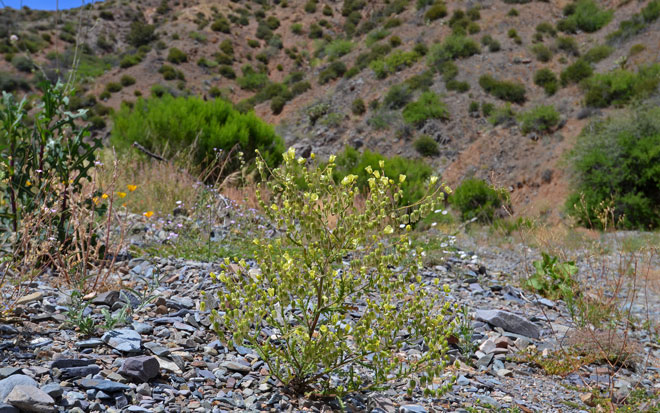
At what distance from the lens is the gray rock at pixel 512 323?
134 inches

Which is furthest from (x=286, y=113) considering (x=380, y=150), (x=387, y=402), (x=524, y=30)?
(x=387, y=402)

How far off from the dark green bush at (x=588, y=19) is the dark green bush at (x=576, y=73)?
5700 millimetres

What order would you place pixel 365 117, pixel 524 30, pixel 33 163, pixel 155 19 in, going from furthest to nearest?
pixel 155 19, pixel 524 30, pixel 365 117, pixel 33 163

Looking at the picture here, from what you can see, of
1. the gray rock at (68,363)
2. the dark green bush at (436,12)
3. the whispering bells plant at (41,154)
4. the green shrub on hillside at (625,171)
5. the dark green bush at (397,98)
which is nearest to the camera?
the gray rock at (68,363)

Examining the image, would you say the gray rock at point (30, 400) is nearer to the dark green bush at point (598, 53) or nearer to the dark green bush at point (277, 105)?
the dark green bush at point (598, 53)

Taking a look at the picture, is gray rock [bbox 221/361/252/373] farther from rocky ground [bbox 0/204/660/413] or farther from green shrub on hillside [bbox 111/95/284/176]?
green shrub on hillside [bbox 111/95/284/176]

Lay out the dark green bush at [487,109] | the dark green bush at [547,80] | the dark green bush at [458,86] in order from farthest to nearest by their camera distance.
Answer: the dark green bush at [458,86], the dark green bush at [487,109], the dark green bush at [547,80]

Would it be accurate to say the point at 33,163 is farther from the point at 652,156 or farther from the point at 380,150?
the point at 380,150

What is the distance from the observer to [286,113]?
81.3ft

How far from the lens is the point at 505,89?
19609 mm

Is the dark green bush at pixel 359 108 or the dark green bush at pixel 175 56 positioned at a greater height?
the dark green bush at pixel 175 56

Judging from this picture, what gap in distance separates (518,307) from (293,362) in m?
2.79

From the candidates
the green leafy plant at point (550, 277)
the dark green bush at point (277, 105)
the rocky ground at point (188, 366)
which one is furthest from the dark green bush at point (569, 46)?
the rocky ground at point (188, 366)

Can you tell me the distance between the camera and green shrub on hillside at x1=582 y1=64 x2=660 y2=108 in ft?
51.1
